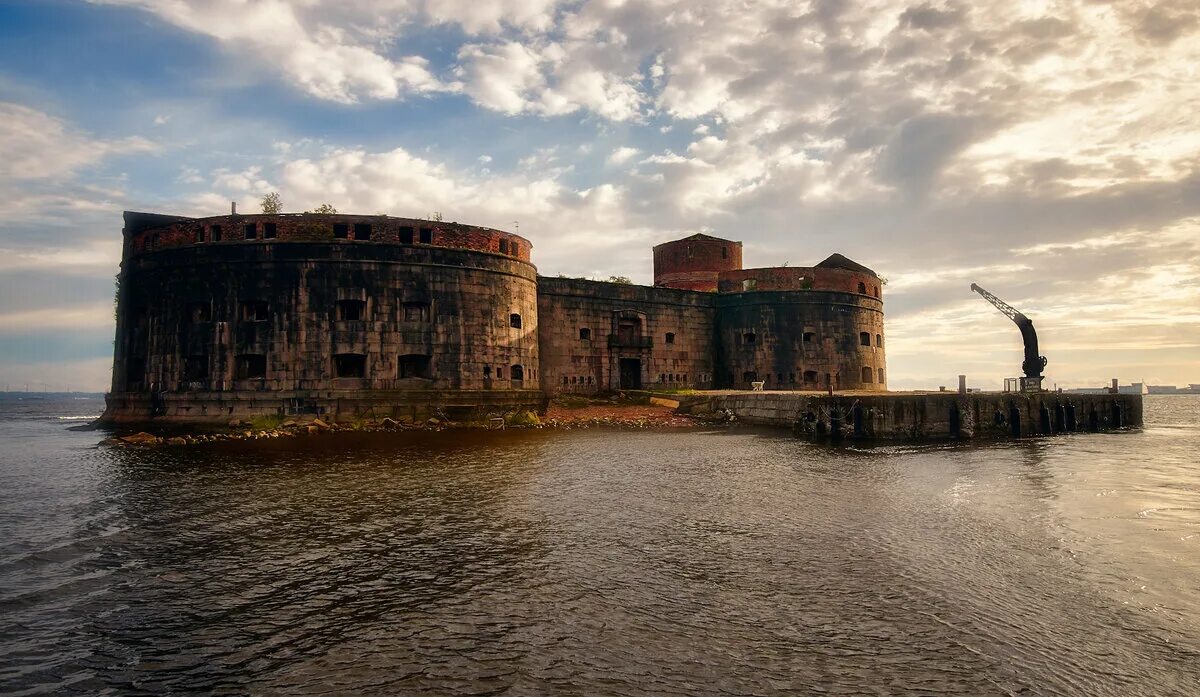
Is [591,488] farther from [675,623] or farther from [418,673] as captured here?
[418,673]

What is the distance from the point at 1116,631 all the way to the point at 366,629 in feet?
25.4

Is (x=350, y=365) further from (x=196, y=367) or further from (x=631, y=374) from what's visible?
(x=631, y=374)

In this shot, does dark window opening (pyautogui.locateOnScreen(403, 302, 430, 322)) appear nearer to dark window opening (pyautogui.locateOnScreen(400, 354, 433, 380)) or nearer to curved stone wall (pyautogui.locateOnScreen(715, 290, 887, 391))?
dark window opening (pyautogui.locateOnScreen(400, 354, 433, 380))

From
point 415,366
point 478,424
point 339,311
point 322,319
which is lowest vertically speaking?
point 478,424

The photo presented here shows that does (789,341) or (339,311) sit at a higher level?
(339,311)

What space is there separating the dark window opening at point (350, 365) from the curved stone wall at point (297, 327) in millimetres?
45

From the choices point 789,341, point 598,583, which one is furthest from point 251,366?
point 789,341

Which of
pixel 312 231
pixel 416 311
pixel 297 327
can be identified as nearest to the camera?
pixel 297 327

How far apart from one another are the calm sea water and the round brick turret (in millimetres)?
31534

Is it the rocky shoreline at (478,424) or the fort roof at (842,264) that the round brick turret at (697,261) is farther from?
the rocky shoreline at (478,424)

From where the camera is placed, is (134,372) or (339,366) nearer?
(339,366)

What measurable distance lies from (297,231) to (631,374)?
20.1 meters

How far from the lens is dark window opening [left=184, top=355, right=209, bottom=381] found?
2938cm

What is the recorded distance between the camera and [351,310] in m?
29.9
